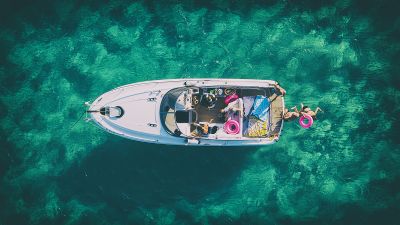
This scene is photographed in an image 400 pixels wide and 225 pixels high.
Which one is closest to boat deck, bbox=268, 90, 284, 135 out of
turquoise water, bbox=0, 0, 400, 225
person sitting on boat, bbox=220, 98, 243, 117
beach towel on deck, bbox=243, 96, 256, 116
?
beach towel on deck, bbox=243, 96, 256, 116

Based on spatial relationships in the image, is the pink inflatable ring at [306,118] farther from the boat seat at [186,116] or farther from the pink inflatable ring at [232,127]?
the boat seat at [186,116]

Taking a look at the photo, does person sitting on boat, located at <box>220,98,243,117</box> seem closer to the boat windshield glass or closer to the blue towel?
the blue towel

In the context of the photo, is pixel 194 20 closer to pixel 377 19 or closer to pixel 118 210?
pixel 377 19

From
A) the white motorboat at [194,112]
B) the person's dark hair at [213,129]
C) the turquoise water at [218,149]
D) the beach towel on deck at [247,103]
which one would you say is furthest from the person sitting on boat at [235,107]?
the turquoise water at [218,149]

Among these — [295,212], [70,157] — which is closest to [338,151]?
[295,212]

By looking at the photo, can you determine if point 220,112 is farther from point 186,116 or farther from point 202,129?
point 186,116

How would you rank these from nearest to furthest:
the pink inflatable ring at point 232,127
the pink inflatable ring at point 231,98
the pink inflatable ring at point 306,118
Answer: the pink inflatable ring at point 232,127 → the pink inflatable ring at point 231,98 → the pink inflatable ring at point 306,118

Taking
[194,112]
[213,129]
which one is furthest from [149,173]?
[213,129]
